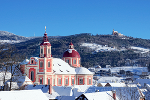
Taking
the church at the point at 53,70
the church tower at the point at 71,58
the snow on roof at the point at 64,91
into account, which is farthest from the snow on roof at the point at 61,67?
the snow on roof at the point at 64,91

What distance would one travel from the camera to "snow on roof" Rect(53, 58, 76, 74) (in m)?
83.1

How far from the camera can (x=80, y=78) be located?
8750 cm

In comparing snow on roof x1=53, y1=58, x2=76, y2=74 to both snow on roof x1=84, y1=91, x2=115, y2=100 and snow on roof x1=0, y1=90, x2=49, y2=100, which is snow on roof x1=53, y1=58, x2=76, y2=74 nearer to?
snow on roof x1=84, y1=91, x2=115, y2=100

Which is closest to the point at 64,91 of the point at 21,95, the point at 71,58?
the point at 71,58

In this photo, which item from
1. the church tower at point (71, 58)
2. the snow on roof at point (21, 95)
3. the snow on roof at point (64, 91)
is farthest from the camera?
the church tower at point (71, 58)

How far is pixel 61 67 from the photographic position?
279ft

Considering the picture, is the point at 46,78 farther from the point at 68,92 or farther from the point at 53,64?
the point at 68,92

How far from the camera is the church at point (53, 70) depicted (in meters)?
78.2

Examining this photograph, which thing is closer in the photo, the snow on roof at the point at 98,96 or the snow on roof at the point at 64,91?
the snow on roof at the point at 98,96

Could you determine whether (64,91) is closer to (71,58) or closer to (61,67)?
(61,67)

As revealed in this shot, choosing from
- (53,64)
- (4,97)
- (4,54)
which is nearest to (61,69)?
(53,64)

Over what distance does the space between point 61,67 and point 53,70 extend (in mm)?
3877

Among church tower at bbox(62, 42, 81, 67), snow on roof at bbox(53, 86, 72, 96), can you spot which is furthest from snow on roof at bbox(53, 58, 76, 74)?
snow on roof at bbox(53, 86, 72, 96)

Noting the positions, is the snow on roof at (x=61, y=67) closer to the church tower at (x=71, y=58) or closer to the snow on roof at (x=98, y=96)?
the church tower at (x=71, y=58)
